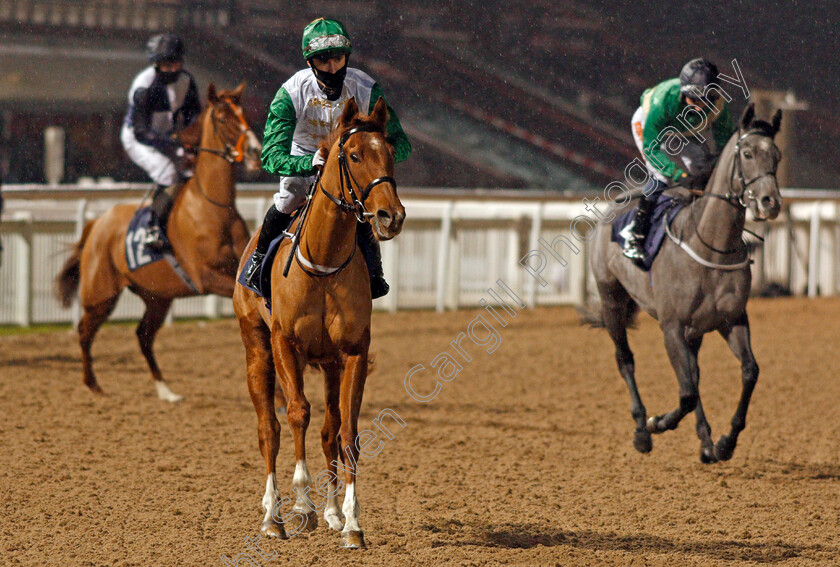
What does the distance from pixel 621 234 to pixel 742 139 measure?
3.93 ft

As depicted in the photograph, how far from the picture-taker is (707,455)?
19.3ft

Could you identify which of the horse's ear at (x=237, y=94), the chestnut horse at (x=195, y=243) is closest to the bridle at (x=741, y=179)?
the chestnut horse at (x=195, y=243)

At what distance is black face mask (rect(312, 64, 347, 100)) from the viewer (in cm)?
437

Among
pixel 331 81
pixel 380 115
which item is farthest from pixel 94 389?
pixel 380 115

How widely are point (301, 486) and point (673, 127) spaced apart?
3.59 metres

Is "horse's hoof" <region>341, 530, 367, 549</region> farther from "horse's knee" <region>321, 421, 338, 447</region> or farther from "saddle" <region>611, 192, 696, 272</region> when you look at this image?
"saddle" <region>611, 192, 696, 272</region>

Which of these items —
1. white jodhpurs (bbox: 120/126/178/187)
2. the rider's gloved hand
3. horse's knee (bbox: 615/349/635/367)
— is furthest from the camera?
white jodhpurs (bbox: 120/126/178/187)

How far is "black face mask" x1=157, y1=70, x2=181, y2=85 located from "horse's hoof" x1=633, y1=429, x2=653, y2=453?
448cm

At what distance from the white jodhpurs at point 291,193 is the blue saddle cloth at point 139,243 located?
312 cm

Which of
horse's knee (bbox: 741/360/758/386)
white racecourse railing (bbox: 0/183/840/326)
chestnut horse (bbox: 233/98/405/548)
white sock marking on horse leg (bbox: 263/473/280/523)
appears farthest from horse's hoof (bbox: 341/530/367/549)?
white racecourse railing (bbox: 0/183/840/326)

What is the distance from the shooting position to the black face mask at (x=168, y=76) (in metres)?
7.75

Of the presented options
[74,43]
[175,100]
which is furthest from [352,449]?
[74,43]

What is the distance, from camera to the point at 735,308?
19.0 feet

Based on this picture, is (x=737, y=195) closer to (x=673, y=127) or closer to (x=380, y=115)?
(x=673, y=127)
